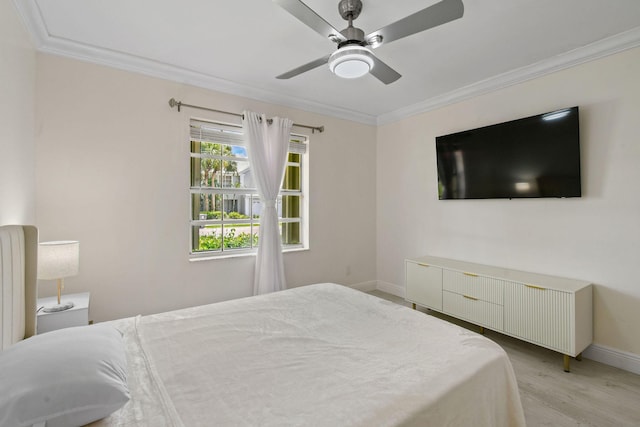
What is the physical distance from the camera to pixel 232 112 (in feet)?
10.9

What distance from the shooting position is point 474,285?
9.69ft

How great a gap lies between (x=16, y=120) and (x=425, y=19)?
2.64 meters

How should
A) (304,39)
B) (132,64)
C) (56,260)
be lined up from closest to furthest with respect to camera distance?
(56,260) → (304,39) → (132,64)

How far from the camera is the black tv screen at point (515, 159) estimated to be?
2617mm

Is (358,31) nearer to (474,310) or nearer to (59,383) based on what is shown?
(59,383)

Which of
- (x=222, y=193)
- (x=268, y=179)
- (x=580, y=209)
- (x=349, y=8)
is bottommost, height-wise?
(x=580, y=209)

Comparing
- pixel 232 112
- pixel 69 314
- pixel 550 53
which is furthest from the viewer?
pixel 232 112

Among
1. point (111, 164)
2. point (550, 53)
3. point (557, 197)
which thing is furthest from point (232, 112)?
point (557, 197)

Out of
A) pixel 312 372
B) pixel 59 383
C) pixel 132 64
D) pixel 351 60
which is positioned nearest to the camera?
pixel 59 383

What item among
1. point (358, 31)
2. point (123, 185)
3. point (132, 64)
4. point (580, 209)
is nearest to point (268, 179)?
point (123, 185)

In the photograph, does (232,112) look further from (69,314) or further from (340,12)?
(69,314)

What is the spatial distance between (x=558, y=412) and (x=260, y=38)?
11.2ft

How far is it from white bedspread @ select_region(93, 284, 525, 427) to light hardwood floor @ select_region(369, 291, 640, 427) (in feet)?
2.84

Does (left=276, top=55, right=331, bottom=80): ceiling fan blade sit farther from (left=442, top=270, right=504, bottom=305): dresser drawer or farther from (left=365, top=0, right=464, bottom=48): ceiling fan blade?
(left=442, top=270, right=504, bottom=305): dresser drawer
